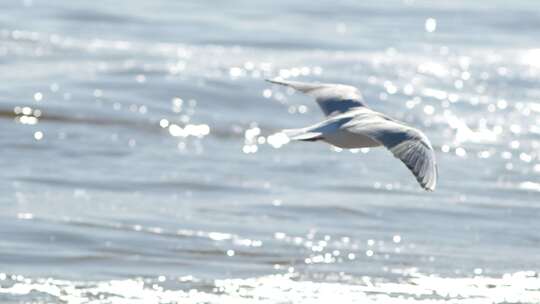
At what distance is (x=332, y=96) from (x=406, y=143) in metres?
1.31

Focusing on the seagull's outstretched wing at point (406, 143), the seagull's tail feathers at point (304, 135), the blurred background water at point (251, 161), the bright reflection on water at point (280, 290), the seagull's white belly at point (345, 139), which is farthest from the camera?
the blurred background water at point (251, 161)

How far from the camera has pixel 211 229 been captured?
334 inches

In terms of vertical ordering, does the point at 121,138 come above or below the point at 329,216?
above

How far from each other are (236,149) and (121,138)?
2.87ft

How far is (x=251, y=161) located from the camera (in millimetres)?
10508

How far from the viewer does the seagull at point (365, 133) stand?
19.1ft

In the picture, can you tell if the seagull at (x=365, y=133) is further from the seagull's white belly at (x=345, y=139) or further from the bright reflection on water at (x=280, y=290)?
the bright reflection on water at (x=280, y=290)

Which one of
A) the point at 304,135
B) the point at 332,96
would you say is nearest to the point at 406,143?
the point at 304,135

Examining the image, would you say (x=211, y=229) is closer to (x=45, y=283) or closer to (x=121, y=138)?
(x=45, y=283)

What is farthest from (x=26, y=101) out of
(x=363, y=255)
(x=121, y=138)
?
(x=363, y=255)

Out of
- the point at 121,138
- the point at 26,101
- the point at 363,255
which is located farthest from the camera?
the point at 26,101

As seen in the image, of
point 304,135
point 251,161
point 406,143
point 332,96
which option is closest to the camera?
point 406,143

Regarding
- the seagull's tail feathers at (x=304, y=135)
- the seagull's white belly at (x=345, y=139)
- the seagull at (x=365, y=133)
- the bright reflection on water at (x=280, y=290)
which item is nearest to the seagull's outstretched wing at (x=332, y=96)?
the seagull at (x=365, y=133)

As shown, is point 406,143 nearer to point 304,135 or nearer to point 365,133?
point 365,133
